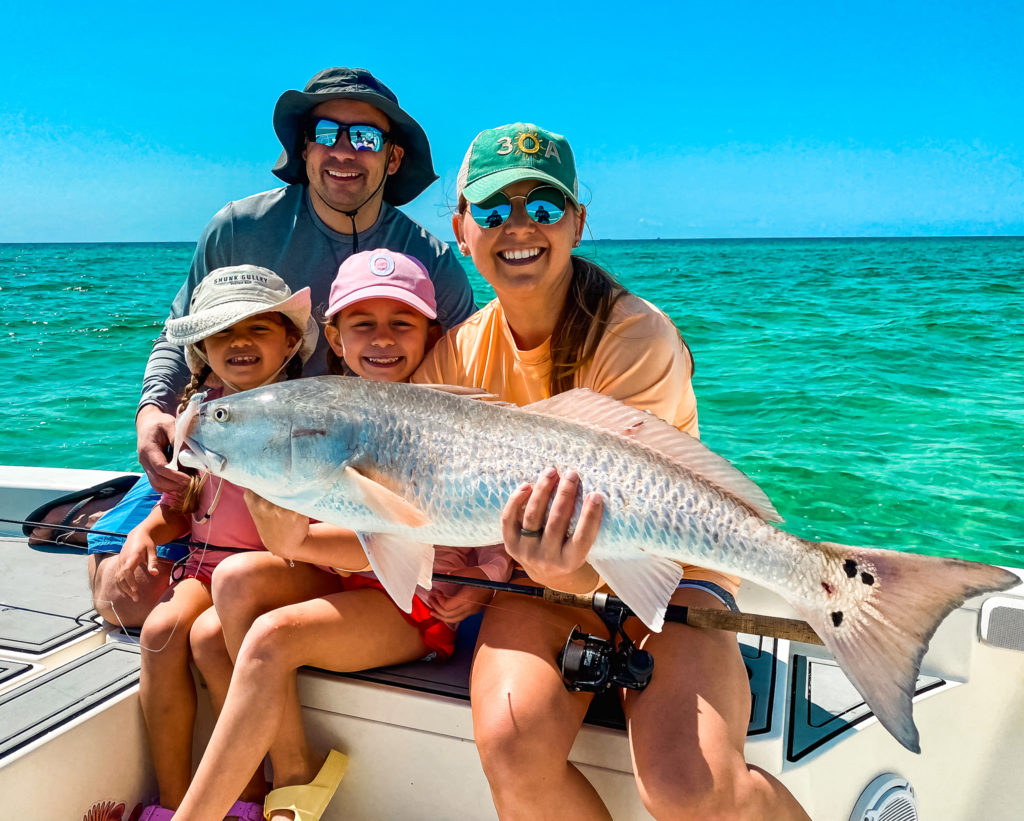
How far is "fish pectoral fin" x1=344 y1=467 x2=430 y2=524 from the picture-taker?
1.99m

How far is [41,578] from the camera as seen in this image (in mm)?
3719

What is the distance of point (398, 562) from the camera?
82.3 inches

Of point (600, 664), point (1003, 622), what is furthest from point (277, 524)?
point (1003, 622)

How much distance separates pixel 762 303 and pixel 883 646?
23523 millimetres

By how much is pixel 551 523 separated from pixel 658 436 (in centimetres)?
39

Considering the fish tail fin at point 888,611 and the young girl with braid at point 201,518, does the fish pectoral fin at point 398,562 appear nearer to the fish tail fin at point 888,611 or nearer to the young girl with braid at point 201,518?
the young girl with braid at point 201,518

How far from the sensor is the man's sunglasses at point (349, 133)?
357 centimetres

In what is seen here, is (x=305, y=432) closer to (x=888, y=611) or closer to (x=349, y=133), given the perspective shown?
(x=888, y=611)

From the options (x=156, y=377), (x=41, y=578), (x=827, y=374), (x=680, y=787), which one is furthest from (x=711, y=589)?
(x=827, y=374)

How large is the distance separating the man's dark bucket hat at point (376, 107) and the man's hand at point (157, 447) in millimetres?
1419

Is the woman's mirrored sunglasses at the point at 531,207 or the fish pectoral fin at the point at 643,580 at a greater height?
the woman's mirrored sunglasses at the point at 531,207

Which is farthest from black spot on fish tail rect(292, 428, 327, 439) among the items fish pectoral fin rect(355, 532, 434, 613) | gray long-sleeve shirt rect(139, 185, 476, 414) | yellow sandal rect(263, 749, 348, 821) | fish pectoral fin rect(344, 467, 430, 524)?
gray long-sleeve shirt rect(139, 185, 476, 414)

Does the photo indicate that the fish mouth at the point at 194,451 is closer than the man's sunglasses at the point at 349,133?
Yes

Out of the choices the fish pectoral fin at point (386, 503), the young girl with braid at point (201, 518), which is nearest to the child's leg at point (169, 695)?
the young girl with braid at point (201, 518)
